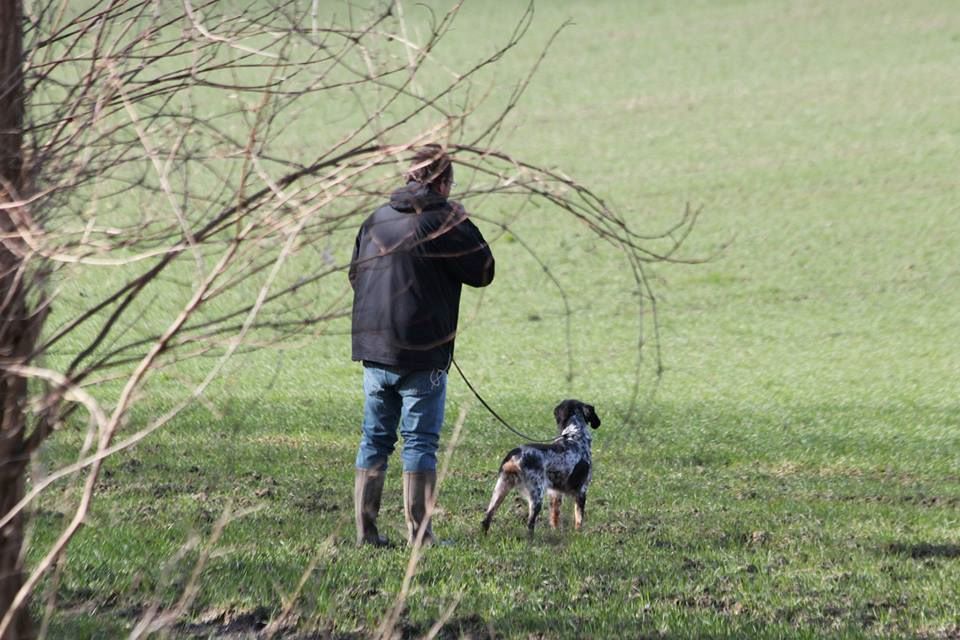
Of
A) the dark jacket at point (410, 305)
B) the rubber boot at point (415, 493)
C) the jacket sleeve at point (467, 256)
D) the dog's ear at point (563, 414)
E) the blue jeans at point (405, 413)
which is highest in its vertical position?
the jacket sleeve at point (467, 256)

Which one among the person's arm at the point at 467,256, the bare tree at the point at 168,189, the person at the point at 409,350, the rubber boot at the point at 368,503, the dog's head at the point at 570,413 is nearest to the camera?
the bare tree at the point at 168,189

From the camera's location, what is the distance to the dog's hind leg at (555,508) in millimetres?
8281

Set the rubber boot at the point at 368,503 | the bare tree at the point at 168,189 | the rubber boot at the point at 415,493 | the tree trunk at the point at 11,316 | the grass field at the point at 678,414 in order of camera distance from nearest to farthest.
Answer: the bare tree at the point at 168,189 < the tree trunk at the point at 11,316 < the grass field at the point at 678,414 < the rubber boot at the point at 415,493 < the rubber boot at the point at 368,503

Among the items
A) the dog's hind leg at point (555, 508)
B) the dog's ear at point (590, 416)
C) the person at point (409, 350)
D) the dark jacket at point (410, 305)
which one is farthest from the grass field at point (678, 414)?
the dark jacket at point (410, 305)

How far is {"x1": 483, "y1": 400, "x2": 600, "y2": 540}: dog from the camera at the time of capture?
26.2ft

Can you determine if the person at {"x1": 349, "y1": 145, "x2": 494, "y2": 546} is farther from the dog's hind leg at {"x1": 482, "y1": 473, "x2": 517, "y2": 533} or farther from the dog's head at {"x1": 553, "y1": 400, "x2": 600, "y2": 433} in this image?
the dog's head at {"x1": 553, "y1": 400, "x2": 600, "y2": 433}

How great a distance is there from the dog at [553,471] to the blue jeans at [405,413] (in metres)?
0.60

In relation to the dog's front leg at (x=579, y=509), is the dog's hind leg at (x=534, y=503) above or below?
above

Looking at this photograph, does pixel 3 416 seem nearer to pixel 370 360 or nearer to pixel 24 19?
pixel 24 19

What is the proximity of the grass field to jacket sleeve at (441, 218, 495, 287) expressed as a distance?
3.56 feet

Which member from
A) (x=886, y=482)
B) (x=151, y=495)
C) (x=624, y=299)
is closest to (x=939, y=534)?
(x=886, y=482)

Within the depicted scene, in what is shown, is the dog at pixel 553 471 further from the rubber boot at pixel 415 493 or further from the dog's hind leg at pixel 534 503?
the rubber boot at pixel 415 493

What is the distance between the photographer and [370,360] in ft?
24.3

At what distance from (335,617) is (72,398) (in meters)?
2.90
